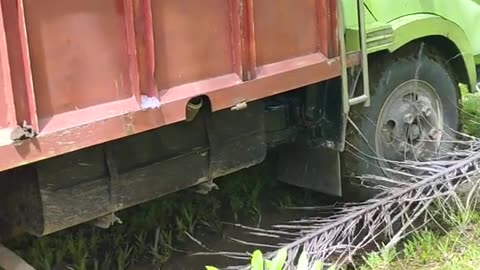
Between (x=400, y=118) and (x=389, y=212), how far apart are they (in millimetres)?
750

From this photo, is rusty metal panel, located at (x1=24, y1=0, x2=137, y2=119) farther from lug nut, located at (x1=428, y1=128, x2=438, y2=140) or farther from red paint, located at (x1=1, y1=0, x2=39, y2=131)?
lug nut, located at (x1=428, y1=128, x2=438, y2=140)

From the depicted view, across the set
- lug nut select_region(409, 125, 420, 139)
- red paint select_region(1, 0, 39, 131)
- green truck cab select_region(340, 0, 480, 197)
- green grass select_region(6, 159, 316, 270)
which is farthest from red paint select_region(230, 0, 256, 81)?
lug nut select_region(409, 125, 420, 139)

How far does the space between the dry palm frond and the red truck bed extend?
2.58 feet

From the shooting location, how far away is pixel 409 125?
5.18 meters

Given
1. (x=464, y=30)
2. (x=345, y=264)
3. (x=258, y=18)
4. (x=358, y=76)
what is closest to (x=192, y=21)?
(x=258, y=18)

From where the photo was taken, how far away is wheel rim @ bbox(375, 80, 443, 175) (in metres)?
5.05

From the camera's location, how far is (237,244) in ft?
16.9

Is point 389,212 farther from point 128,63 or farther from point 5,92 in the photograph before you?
point 5,92

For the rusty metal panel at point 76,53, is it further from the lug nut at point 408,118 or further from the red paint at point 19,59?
the lug nut at point 408,118

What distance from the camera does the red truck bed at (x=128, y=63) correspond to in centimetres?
306

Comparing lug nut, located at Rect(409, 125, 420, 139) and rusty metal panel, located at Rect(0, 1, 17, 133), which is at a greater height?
rusty metal panel, located at Rect(0, 1, 17, 133)

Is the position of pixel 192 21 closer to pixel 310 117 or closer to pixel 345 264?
pixel 310 117

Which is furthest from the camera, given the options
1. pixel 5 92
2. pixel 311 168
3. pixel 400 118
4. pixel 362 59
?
pixel 400 118

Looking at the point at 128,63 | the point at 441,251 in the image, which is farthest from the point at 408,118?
the point at 128,63
